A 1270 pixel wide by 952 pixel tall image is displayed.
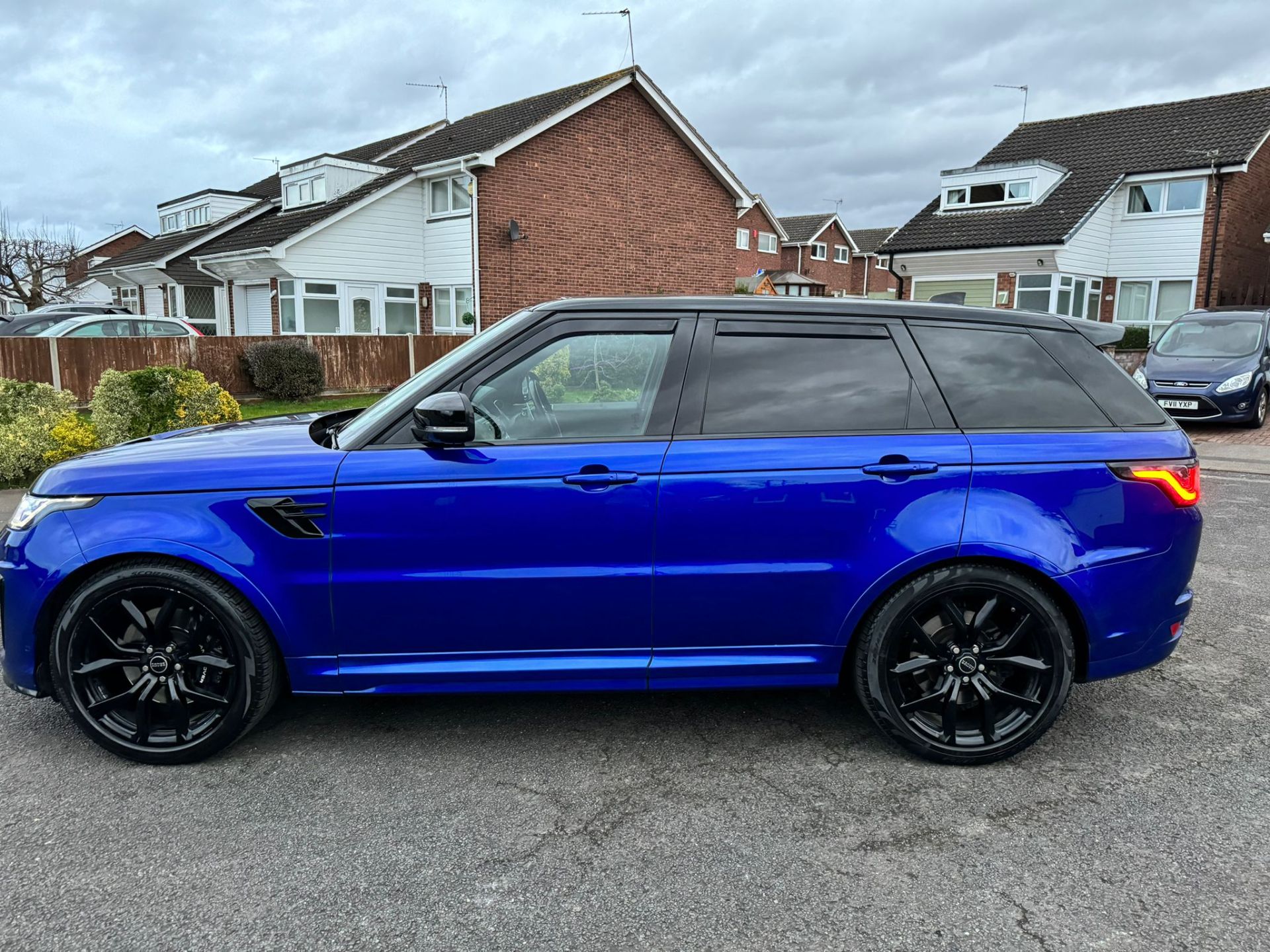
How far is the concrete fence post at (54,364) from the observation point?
1456 centimetres

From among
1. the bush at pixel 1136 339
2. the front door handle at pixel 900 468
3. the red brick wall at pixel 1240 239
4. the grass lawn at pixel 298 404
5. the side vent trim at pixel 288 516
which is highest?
the red brick wall at pixel 1240 239

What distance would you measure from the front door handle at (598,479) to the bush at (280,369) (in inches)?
578

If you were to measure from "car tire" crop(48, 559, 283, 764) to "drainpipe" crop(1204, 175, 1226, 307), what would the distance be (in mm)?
28299

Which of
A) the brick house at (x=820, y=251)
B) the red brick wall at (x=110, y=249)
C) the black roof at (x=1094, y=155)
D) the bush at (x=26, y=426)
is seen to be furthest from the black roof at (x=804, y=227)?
the bush at (x=26, y=426)

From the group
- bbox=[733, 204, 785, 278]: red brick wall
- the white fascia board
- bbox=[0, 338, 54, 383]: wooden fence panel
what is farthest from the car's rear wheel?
bbox=[733, 204, 785, 278]: red brick wall

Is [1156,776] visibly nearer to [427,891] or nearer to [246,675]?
[427,891]

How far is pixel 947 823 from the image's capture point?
2938mm

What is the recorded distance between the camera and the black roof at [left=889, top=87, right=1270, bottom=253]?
25469 mm

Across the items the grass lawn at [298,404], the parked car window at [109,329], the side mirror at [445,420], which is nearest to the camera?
the side mirror at [445,420]

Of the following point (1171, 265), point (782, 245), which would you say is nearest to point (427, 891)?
point (1171, 265)

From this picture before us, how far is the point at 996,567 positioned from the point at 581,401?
166cm

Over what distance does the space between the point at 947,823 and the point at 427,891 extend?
1.64 meters

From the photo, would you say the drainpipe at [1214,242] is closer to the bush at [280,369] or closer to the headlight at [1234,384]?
the headlight at [1234,384]

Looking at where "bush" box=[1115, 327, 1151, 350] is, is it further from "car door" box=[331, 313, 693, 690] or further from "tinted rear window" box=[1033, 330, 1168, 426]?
"car door" box=[331, 313, 693, 690]
